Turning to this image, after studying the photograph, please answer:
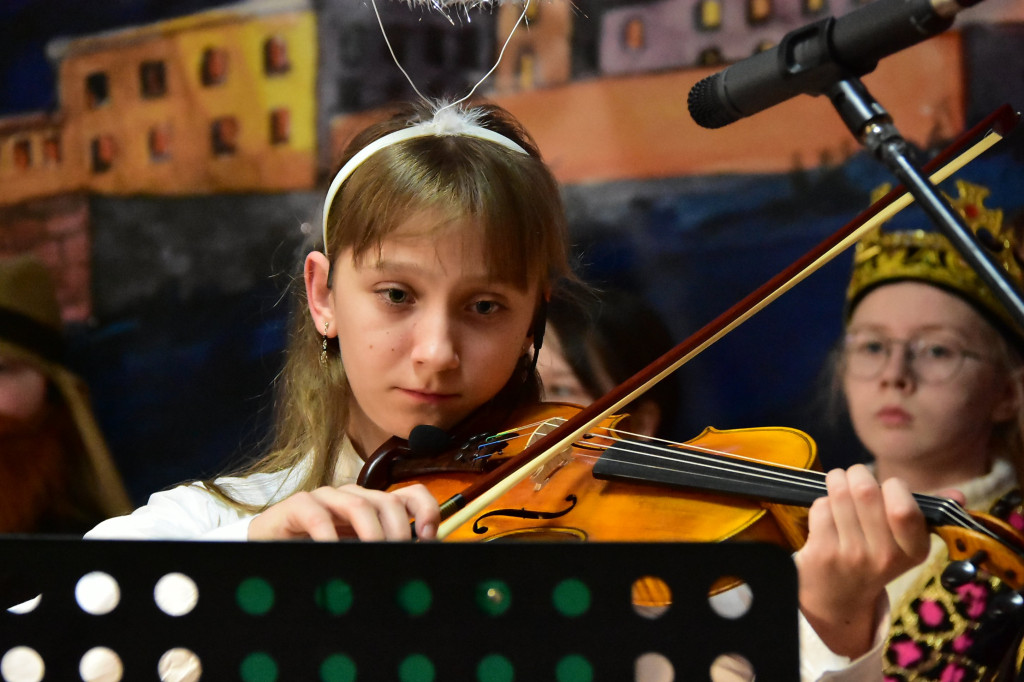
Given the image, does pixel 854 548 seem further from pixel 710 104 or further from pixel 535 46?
pixel 535 46

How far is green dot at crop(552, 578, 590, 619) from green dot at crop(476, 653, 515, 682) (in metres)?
0.04

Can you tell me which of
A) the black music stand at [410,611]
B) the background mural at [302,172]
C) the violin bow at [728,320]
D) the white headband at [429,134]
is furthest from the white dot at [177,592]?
the background mural at [302,172]

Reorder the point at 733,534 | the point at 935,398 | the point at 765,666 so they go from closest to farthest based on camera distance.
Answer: the point at 765,666 → the point at 733,534 → the point at 935,398

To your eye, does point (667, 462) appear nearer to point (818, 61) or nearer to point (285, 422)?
point (818, 61)

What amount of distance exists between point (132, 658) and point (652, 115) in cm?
105

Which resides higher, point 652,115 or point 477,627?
point 652,115

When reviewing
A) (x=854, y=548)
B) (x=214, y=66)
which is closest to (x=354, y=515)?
(x=854, y=548)

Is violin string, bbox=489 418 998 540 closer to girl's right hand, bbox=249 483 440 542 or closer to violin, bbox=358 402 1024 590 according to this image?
violin, bbox=358 402 1024 590

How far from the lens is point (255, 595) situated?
0.53 metres

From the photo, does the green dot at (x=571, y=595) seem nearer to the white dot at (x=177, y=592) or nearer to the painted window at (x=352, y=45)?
the white dot at (x=177, y=592)

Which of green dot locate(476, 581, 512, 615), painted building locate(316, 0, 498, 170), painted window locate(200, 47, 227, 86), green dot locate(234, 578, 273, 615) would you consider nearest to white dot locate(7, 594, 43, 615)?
green dot locate(234, 578, 273, 615)

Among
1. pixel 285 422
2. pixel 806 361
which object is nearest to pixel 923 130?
pixel 806 361

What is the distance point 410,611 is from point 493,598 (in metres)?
0.05

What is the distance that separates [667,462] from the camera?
87cm
